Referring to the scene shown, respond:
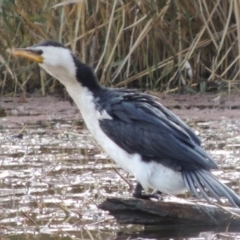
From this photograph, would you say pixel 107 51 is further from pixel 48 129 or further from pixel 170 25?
pixel 48 129

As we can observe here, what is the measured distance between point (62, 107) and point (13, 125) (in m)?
0.89

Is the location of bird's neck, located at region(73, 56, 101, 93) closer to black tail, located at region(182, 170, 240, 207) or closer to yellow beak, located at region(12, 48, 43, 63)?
yellow beak, located at region(12, 48, 43, 63)

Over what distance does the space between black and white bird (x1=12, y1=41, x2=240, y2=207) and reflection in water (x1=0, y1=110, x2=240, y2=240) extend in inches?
10.8

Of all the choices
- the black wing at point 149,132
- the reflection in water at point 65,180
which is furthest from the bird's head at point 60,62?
the reflection in water at point 65,180

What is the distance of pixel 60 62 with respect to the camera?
18.0 feet

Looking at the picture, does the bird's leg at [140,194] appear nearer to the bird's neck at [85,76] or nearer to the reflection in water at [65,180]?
the reflection in water at [65,180]

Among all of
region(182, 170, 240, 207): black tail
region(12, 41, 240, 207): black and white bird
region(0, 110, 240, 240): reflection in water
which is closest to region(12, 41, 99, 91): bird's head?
region(12, 41, 240, 207): black and white bird

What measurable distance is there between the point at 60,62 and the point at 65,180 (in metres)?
0.95

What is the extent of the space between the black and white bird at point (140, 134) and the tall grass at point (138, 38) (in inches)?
124

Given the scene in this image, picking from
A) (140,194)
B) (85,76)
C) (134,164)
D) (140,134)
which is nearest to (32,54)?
(85,76)

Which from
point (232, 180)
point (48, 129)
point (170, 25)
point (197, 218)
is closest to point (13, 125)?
point (48, 129)

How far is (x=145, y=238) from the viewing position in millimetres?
4828

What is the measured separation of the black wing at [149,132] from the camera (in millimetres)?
5082

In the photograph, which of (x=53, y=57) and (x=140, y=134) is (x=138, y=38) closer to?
(x=53, y=57)
